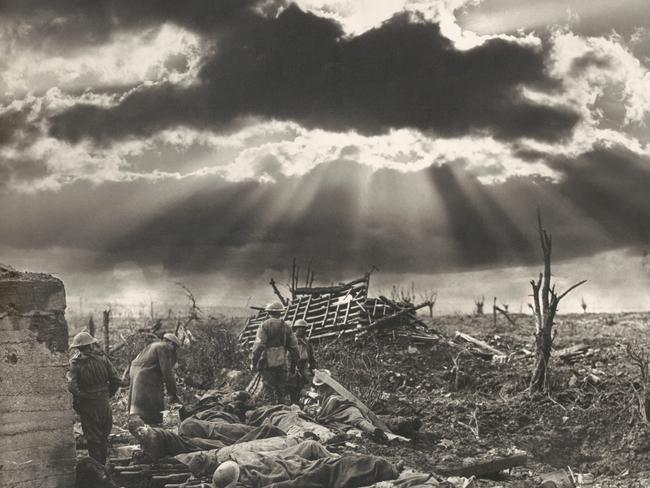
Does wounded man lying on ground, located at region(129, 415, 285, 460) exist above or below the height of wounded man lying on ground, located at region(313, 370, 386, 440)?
above

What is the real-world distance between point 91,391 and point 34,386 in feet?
4.96

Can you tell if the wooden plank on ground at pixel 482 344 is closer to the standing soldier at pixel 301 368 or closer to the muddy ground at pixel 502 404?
the muddy ground at pixel 502 404

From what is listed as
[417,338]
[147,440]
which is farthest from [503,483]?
[417,338]

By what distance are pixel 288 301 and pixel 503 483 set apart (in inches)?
508

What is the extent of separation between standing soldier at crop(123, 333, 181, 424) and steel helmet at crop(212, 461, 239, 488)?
2560mm

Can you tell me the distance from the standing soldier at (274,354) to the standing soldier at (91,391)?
321 cm

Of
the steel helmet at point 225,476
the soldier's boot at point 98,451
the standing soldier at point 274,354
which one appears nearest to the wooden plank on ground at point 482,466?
the steel helmet at point 225,476

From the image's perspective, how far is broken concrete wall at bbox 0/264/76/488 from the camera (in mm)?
6219

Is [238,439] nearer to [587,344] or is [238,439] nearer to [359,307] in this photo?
[359,307]

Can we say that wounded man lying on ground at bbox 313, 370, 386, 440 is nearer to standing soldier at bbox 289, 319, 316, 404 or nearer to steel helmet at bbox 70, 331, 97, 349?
standing soldier at bbox 289, 319, 316, 404

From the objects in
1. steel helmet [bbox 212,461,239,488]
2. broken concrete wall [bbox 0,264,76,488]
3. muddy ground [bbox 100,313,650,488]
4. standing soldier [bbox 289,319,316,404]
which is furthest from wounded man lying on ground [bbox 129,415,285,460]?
standing soldier [bbox 289,319,316,404]

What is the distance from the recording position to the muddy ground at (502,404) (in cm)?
945

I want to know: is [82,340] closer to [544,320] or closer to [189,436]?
[189,436]

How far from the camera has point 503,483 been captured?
781 cm
